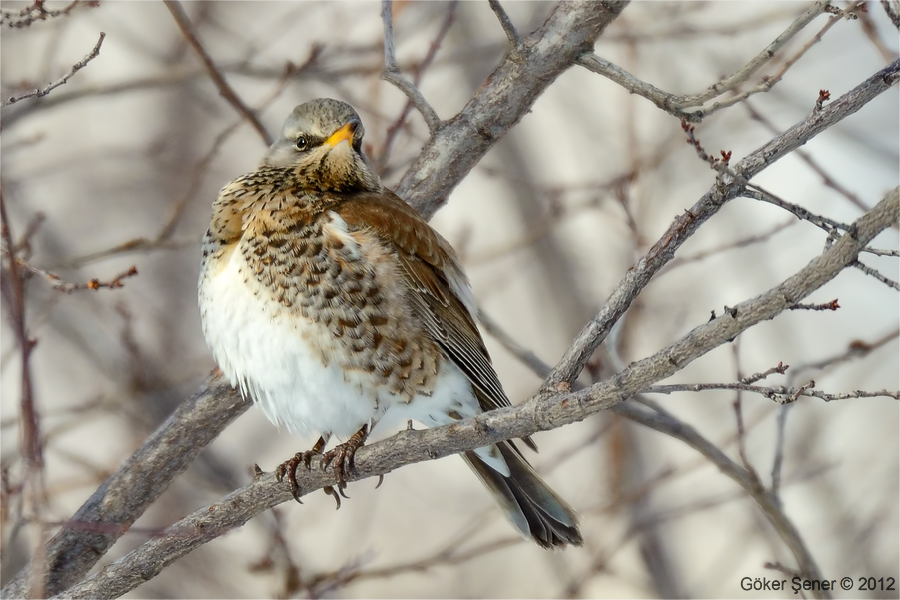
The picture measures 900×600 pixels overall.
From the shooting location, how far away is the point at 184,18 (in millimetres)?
4523

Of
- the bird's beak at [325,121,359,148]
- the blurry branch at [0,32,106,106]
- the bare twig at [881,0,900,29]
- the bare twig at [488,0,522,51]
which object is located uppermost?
the bare twig at [488,0,522,51]

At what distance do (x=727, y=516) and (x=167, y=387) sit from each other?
17.2 feet

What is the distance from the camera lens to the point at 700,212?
2.78 meters

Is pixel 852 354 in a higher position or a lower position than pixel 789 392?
higher

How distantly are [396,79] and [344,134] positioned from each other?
16.2 inches

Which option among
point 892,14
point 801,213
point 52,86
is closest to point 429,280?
point 52,86

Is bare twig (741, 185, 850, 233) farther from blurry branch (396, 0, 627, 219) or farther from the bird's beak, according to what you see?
the bird's beak

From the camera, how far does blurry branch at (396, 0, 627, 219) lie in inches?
164

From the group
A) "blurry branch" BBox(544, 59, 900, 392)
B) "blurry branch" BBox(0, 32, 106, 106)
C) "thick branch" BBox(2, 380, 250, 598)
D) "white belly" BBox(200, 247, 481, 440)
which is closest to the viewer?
"blurry branch" BBox(544, 59, 900, 392)

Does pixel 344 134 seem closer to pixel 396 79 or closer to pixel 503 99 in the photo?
pixel 396 79

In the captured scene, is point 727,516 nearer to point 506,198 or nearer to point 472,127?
point 506,198

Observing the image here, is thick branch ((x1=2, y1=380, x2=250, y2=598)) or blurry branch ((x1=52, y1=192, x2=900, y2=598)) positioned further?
thick branch ((x1=2, y1=380, x2=250, y2=598))

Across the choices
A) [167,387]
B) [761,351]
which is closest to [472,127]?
[167,387]

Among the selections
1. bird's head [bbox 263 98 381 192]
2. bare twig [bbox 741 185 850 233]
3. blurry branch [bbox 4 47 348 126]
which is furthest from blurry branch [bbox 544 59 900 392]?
blurry branch [bbox 4 47 348 126]
